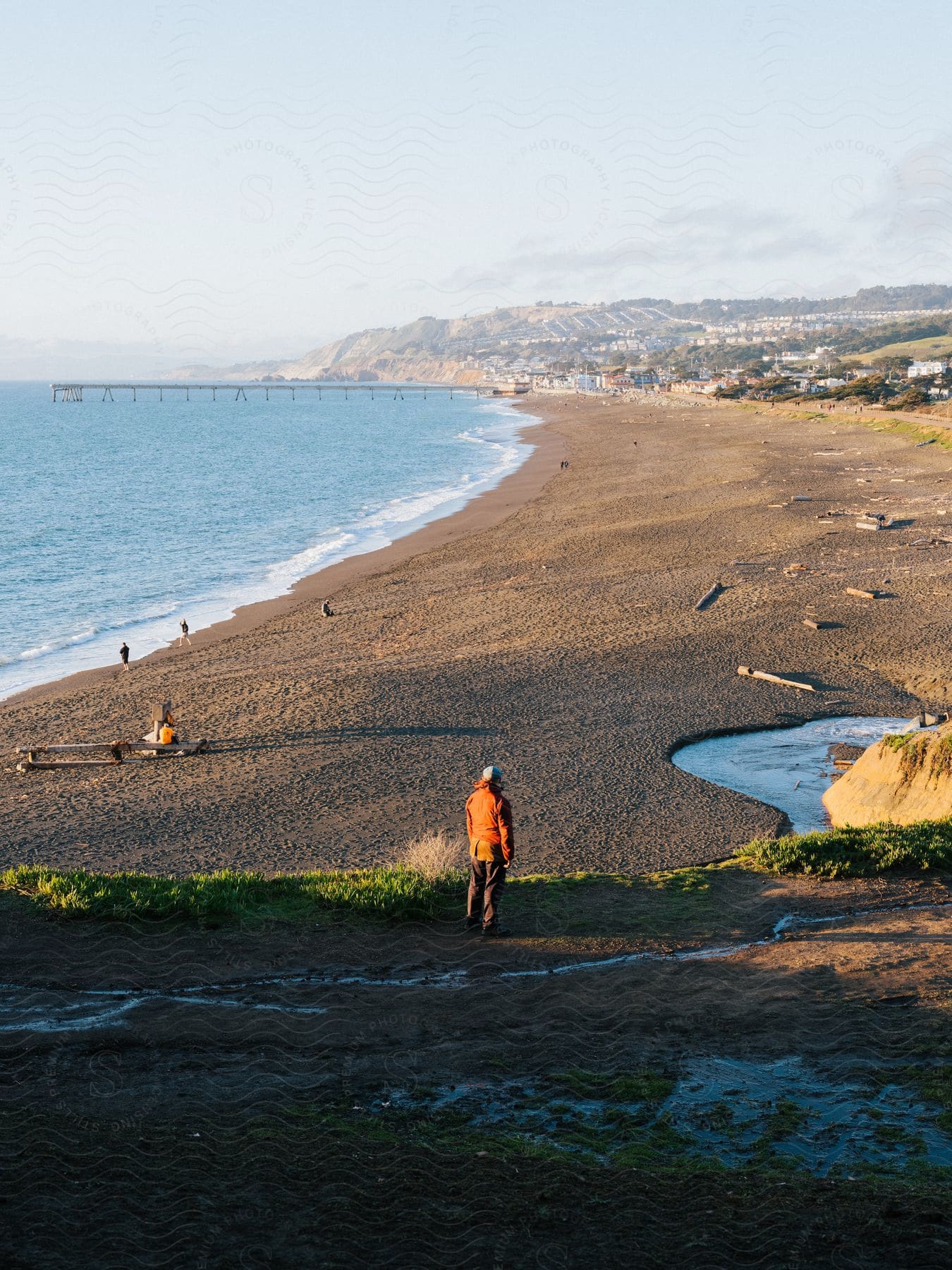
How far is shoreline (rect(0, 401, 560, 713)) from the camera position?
24.9 m

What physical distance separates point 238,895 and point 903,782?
822 centimetres

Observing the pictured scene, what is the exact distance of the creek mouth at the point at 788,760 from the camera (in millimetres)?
15156

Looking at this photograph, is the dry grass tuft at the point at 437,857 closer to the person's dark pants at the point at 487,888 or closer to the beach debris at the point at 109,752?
the person's dark pants at the point at 487,888

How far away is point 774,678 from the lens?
20.5 m

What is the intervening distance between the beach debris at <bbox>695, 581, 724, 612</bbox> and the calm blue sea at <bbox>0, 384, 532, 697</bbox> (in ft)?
43.9

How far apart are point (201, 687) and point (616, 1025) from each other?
1618 cm

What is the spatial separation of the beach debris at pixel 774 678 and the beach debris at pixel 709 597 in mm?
5121

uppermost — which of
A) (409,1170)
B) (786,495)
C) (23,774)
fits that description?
(786,495)

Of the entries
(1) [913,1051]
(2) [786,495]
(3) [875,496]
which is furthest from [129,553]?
(1) [913,1051]

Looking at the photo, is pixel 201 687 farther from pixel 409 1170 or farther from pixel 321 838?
pixel 409 1170

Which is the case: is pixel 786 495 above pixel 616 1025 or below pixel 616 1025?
above

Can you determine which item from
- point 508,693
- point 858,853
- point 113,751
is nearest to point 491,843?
point 858,853

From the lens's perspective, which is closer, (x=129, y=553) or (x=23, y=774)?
(x=23, y=774)

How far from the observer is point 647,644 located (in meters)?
23.2
